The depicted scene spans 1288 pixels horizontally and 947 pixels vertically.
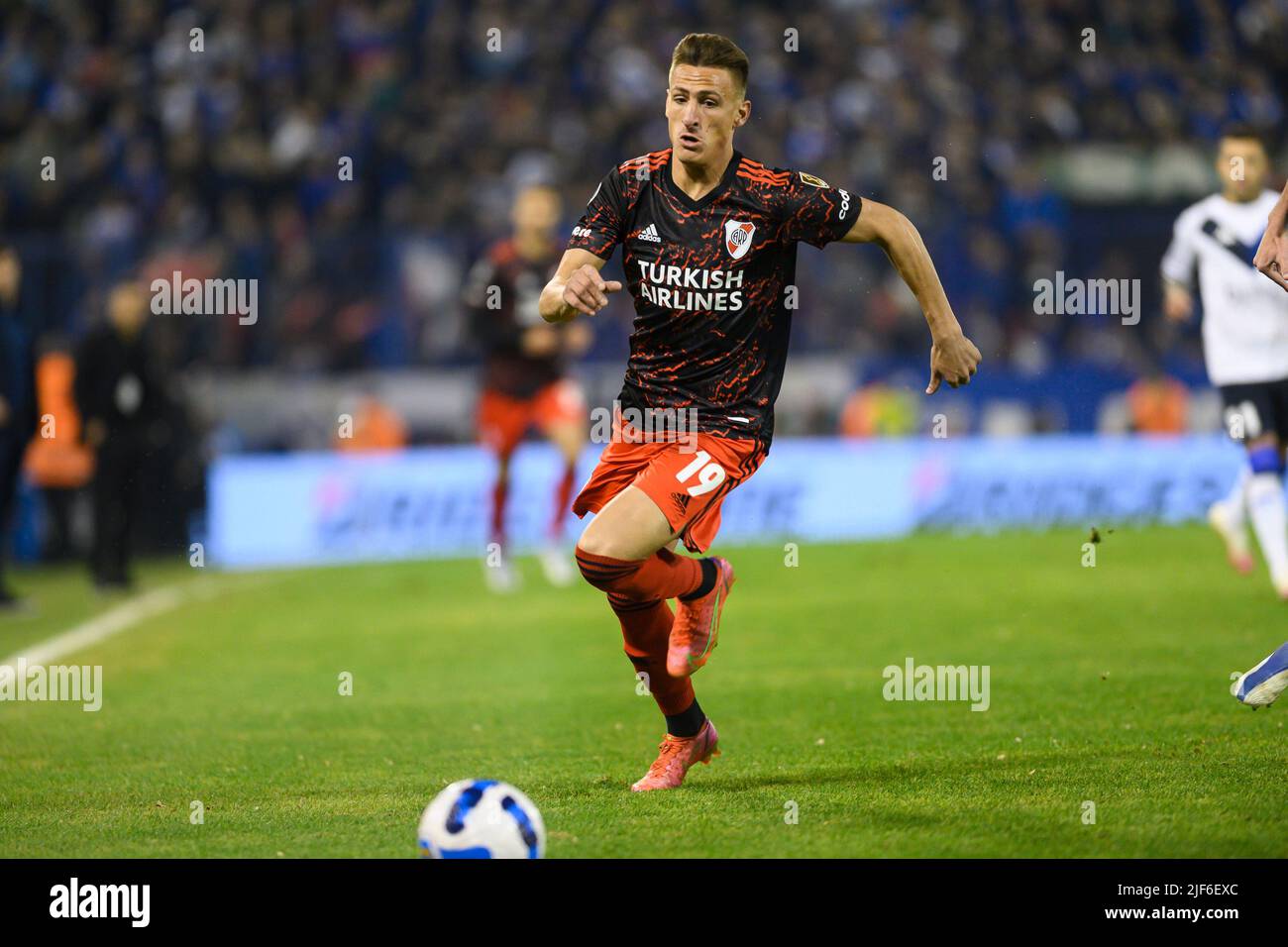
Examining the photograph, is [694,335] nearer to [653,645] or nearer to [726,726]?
[653,645]

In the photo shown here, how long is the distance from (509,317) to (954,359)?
824 cm

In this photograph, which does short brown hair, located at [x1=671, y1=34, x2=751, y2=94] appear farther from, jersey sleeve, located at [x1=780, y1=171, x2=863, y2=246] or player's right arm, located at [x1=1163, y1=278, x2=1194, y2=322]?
player's right arm, located at [x1=1163, y1=278, x2=1194, y2=322]

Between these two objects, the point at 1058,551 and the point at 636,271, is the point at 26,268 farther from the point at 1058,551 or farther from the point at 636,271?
the point at 636,271

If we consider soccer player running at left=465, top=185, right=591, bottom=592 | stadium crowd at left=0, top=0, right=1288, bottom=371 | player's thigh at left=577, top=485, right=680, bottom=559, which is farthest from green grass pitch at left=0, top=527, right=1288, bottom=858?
stadium crowd at left=0, top=0, right=1288, bottom=371

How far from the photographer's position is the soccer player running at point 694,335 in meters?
5.55

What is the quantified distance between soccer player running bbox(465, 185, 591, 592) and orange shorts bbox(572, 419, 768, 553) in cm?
705

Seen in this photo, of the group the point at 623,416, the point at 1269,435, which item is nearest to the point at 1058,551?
the point at 1269,435

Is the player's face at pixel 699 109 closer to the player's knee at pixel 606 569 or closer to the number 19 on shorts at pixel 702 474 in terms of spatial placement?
the number 19 on shorts at pixel 702 474

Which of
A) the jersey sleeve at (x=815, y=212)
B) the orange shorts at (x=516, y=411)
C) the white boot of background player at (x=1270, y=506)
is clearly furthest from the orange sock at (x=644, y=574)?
the orange shorts at (x=516, y=411)

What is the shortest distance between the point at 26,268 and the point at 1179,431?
42.5ft

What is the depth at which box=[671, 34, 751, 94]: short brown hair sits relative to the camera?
18.2ft

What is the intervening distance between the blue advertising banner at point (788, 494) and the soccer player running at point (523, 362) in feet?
8.75

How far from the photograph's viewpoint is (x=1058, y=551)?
44.8 feet
